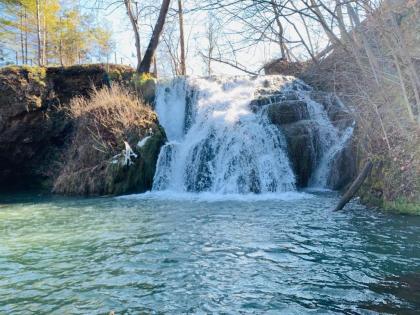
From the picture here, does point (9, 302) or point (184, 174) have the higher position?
point (184, 174)

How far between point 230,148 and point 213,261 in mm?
7460

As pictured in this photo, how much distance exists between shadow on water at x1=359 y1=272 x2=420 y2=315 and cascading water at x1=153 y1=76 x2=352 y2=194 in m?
7.13

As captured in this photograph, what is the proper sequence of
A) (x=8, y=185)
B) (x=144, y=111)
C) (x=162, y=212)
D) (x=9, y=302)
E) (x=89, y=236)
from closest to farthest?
(x=9, y=302)
(x=89, y=236)
(x=162, y=212)
(x=144, y=111)
(x=8, y=185)

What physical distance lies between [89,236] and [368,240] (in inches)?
176

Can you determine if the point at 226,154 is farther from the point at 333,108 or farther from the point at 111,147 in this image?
the point at 333,108

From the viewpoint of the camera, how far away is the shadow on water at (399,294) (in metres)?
4.00

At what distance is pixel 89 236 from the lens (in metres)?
7.29

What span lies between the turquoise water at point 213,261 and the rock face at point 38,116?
749cm

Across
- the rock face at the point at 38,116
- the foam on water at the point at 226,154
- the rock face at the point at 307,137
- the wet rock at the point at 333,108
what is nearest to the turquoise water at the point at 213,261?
the foam on water at the point at 226,154

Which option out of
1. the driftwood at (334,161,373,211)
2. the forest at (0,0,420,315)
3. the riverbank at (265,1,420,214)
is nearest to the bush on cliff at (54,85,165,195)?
the forest at (0,0,420,315)

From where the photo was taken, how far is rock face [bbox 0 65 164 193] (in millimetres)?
15680

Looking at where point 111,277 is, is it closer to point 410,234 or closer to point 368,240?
point 368,240

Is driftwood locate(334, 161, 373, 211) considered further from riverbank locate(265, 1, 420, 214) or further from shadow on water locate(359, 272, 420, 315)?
shadow on water locate(359, 272, 420, 315)

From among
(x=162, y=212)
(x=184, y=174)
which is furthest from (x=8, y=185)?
(x=162, y=212)
